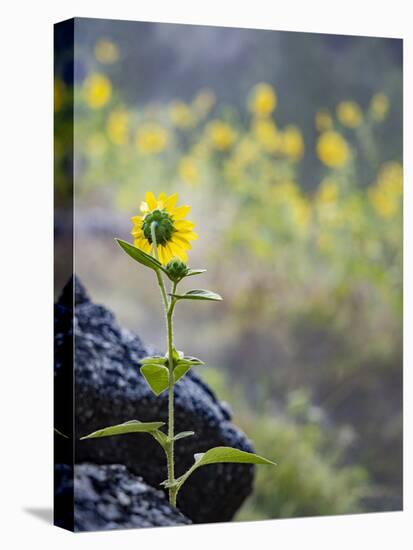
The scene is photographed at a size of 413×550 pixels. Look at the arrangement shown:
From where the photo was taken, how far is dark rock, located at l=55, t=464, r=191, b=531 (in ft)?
15.6

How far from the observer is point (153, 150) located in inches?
203

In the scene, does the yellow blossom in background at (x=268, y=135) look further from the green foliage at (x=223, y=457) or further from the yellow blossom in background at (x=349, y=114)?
the green foliage at (x=223, y=457)

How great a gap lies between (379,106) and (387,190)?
1.15ft

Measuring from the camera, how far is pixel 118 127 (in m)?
5.05

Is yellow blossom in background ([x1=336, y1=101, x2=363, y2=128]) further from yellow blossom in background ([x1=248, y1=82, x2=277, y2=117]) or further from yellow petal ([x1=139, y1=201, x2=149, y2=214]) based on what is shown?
yellow petal ([x1=139, y1=201, x2=149, y2=214])

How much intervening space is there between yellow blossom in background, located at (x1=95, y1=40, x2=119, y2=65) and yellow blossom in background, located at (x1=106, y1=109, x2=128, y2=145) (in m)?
0.19

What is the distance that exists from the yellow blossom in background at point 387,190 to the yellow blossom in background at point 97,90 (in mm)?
1263

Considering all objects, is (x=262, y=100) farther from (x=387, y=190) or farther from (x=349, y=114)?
(x=387, y=190)

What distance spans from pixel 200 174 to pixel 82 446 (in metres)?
1.20

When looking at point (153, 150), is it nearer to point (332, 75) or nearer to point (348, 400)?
point (332, 75)

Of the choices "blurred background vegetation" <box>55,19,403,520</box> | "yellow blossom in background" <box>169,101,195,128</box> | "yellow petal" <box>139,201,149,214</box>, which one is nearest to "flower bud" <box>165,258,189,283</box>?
"yellow petal" <box>139,201,149,214</box>

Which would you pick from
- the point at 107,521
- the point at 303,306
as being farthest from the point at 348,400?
the point at 107,521

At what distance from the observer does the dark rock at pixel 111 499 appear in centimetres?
475

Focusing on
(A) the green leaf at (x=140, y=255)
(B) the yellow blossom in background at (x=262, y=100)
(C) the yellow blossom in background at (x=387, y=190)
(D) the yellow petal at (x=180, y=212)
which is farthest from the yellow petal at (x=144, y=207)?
(C) the yellow blossom in background at (x=387, y=190)
